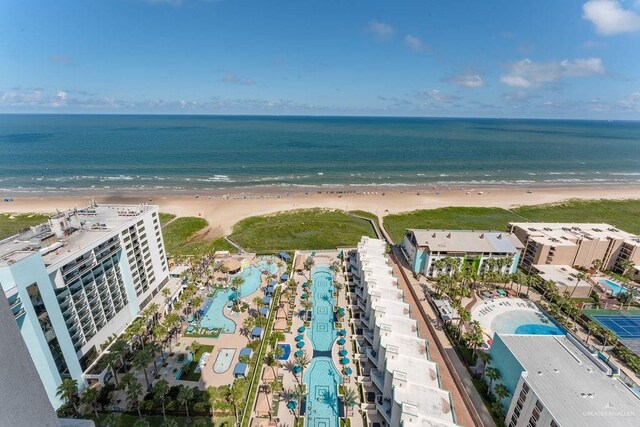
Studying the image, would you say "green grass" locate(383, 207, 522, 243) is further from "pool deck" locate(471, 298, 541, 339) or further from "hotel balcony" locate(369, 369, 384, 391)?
Result: "hotel balcony" locate(369, 369, 384, 391)

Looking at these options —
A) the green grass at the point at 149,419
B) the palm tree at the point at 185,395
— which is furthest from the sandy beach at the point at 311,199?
the palm tree at the point at 185,395

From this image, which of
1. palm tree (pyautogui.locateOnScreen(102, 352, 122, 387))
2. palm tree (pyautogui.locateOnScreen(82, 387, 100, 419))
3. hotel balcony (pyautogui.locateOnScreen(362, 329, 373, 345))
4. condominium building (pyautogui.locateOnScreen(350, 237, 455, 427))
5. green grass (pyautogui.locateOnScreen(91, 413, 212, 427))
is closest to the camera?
condominium building (pyautogui.locateOnScreen(350, 237, 455, 427))

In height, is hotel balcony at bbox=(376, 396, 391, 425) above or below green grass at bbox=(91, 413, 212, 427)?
above

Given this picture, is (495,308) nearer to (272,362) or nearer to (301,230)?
(272,362)

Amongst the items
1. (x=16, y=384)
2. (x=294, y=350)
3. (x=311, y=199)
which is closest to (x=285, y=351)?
(x=294, y=350)

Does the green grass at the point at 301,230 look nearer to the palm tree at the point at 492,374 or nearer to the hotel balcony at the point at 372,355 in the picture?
the hotel balcony at the point at 372,355

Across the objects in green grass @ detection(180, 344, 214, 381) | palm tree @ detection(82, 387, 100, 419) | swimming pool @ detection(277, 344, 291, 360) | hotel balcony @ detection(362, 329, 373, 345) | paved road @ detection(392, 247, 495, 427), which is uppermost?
palm tree @ detection(82, 387, 100, 419)

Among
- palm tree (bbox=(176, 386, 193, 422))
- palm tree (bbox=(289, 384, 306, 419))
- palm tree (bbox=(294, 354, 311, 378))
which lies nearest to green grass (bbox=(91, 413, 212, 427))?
palm tree (bbox=(176, 386, 193, 422))
